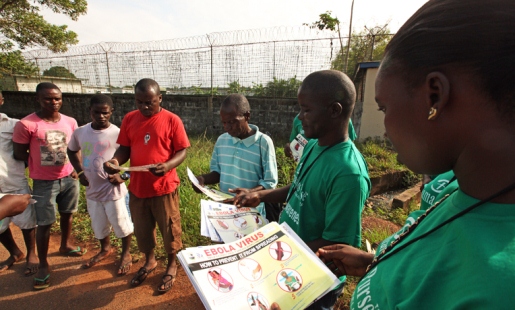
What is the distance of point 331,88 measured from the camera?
1438mm

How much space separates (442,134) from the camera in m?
0.60

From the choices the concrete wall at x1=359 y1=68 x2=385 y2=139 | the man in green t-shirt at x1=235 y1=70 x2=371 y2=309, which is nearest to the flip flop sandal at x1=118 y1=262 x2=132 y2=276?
the man in green t-shirt at x1=235 y1=70 x2=371 y2=309

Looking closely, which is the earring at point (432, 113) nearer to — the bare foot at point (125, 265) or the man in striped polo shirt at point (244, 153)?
the man in striped polo shirt at point (244, 153)

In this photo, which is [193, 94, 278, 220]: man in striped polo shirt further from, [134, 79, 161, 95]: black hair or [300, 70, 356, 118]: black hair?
[300, 70, 356, 118]: black hair

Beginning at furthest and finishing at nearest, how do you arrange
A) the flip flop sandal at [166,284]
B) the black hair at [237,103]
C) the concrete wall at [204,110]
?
the concrete wall at [204,110] → the flip flop sandal at [166,284] → the black hair at [237,103]

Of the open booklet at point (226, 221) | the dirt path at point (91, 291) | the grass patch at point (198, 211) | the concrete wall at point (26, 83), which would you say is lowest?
the dirt path at point (91, 291)

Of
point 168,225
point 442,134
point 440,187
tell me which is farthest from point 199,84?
point 442,134

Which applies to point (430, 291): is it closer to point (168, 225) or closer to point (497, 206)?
point (497, 206)

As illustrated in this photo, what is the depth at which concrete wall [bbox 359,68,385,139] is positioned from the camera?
22.5ft

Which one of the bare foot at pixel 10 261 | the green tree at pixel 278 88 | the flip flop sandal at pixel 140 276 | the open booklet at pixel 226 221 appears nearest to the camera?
the open booklet at pixel 226 221

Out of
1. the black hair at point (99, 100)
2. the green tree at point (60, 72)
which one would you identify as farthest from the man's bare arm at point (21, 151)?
the green tree at point (60, 72)

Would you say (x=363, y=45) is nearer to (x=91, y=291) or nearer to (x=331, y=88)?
(x=331, y=88)

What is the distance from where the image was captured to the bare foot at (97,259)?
3012mm

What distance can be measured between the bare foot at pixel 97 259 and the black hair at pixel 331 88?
293cm
